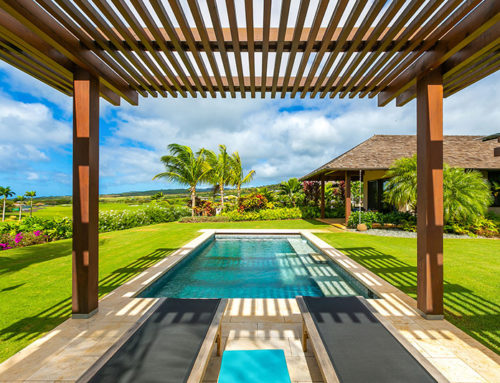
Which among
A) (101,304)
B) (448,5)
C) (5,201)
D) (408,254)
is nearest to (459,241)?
(408,254)

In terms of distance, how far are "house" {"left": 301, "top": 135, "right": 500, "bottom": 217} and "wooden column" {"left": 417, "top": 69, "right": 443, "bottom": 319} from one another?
915 cm

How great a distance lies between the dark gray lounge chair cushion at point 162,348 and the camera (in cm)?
211

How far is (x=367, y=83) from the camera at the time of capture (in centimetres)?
390

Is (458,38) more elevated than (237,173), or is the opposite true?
(237,173)

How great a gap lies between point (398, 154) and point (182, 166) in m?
15.7

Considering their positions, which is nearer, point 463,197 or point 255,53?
point 255,53

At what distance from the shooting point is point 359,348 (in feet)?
8.05

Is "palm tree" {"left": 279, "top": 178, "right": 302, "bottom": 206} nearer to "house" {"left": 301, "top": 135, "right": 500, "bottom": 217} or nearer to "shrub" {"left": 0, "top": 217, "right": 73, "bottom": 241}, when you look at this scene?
"house" {"left": 301, "top": 135, "right": 500, "bottom": 217}

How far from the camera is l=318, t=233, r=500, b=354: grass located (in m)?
3.52

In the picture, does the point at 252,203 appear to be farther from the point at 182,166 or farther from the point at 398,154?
the point at 398,154

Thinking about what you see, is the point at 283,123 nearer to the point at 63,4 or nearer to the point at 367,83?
the point at 367,83

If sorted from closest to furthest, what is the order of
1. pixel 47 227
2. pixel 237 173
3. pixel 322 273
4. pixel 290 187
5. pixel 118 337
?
pixel 118 337 < pixel 322 273 < pixel 47 227 < pixel 237 173 < pixel 290 187

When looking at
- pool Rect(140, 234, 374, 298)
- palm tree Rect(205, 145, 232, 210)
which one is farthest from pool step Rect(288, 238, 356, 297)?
palm tree Rect(205, 145, 232, 210)

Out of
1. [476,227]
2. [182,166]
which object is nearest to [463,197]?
[476,227]
